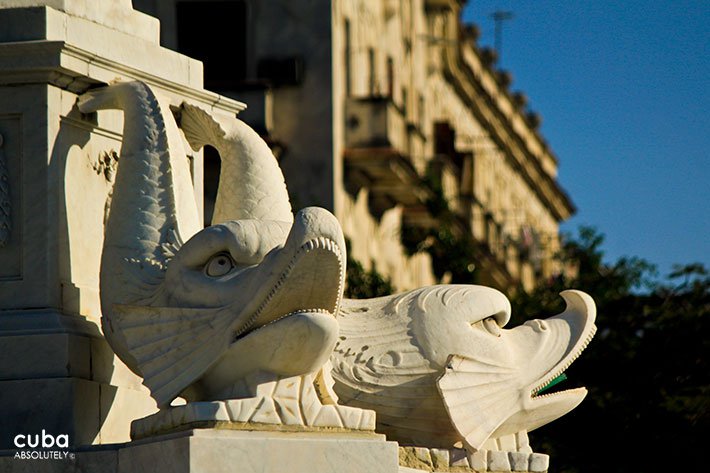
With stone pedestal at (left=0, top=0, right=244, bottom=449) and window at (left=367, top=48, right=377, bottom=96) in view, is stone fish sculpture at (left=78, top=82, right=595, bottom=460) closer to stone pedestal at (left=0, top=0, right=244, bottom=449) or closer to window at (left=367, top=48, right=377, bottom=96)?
stone pedestal at (left=0, top=0, right=244, bottom=449)

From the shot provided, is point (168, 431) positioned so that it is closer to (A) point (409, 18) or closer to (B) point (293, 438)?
(B) point (293, 438)

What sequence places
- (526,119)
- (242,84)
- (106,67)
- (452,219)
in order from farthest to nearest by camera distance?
1. (526,119)
2. (452,219)
3. (242,84)
4. (106,67)

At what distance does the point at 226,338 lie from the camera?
1273 cm

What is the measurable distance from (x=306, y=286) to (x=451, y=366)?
1.56 m

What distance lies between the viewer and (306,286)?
41.4 ft

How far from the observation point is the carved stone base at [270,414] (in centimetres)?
1227

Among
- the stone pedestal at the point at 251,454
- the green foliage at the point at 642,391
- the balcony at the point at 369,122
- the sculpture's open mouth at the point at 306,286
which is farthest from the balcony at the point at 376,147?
the stone pedestal at the point at 251,454

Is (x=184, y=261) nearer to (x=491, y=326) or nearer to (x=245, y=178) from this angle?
(x=245, y=178)

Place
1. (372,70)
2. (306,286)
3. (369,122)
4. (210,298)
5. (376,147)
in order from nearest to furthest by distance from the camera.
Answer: (306,286) < (210,298) < (369,122) < (376,147) < (372,70)

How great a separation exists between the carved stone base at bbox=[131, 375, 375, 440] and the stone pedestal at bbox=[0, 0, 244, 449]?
1.16m

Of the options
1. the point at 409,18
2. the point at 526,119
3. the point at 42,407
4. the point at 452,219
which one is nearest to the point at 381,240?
the point at 452,219

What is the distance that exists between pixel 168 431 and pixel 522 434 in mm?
2815

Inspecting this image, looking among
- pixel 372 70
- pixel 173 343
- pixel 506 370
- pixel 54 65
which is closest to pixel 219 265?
pixel 173 343

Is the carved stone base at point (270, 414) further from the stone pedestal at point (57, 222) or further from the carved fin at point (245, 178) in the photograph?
the carved fin at point (245, 178)
